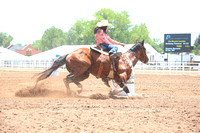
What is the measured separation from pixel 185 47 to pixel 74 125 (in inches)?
1223

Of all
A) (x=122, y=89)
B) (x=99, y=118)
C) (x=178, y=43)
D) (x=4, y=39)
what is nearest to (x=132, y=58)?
(x=122, y=89)

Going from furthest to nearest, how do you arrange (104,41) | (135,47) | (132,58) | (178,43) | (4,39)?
(4,39)
(178,43)
(135,47)
(132,58)
(104,41)

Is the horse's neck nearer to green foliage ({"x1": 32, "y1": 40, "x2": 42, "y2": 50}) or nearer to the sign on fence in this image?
the sign on fence

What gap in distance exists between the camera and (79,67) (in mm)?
8938

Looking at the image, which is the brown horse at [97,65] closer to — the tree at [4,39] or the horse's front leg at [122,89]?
the horse's front leg at [122,89]

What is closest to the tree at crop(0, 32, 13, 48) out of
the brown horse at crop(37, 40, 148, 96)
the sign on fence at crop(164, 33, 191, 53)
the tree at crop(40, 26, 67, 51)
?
the tree at crop(40, 26, 67, 51)

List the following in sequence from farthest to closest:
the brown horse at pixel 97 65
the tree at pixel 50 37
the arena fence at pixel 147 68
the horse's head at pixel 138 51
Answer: the tree at pixel 50 37, the arena fence at pixel 147 68, the horse's head at pixel 138 51, the brown horse at pixel 97 65

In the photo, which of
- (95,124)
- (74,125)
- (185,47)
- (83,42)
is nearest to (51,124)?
(74,125)

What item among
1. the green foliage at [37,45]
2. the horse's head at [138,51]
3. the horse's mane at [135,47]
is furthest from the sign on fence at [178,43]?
the green foliage at [37,45]

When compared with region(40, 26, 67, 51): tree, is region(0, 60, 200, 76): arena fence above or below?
below

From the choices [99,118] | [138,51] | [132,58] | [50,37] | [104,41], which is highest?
A: [50,37]

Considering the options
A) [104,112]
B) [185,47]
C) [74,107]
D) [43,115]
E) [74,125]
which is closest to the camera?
[74,125]

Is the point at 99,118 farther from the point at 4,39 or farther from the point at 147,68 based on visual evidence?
the point at 4,39

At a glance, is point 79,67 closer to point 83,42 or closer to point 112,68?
point 112,68
